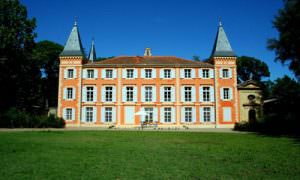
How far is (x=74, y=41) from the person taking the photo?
33.1 metres

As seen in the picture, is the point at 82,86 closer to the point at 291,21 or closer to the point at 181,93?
the point at 181,93

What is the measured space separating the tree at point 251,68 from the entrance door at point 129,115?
1210 inches

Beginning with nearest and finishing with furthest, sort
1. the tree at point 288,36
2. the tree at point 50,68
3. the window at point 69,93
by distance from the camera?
the tree at point 288,36, the window at point 69,93, the tree at point 50,68

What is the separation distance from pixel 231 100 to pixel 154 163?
26.3m

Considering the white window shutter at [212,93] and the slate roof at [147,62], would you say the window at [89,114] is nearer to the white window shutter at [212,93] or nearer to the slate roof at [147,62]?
the slate roof at [147,62]

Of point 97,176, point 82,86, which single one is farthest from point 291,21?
point 82,86

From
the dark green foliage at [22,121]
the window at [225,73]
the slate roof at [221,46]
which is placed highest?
the slate roof at [221,46]

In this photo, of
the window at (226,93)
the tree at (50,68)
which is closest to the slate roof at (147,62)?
the window at (226,93)

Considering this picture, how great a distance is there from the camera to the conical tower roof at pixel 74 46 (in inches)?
1254

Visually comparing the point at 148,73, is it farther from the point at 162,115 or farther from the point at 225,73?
the point at 225,73

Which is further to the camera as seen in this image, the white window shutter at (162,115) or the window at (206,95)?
the window at (206,95)

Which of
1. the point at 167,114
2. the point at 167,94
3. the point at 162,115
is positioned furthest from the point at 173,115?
the point at 167,94

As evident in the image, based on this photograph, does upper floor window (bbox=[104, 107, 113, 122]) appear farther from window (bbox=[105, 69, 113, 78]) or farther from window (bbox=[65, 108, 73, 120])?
window (bbox=[65, 108, 73, 120])

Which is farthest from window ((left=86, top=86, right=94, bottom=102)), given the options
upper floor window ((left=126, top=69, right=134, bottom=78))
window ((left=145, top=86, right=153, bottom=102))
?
window ((left=145, top=86, right=153, bottom=102))
